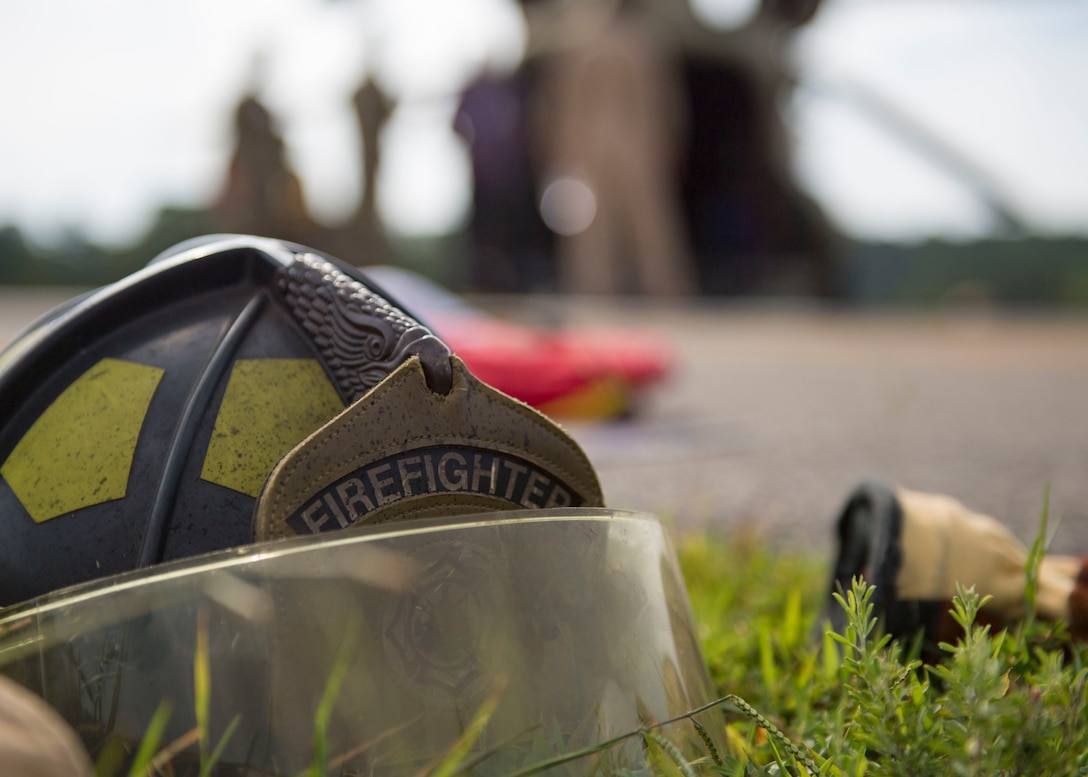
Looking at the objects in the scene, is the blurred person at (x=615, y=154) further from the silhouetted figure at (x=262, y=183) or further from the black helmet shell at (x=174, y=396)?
the black helmet shell at (x=174, y=396)

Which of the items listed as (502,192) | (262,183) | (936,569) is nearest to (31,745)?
(936,569)

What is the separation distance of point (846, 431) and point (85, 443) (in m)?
4.20

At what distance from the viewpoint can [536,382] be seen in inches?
175

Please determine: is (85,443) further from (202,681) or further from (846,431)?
(846,431)

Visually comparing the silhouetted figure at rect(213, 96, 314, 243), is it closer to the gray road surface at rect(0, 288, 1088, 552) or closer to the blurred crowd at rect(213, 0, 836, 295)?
the blurred crowd at rect(213, 0, 836, 295)

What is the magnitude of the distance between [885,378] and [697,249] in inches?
413

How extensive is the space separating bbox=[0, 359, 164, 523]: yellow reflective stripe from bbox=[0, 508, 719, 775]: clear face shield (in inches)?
6.8

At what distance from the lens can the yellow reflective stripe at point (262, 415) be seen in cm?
91

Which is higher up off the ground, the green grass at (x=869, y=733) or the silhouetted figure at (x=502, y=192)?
the silhouetted figure at (x=502, y=192)

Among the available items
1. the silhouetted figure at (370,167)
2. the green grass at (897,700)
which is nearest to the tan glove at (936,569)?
the green grass at (897,700)

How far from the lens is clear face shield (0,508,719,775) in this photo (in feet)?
2.34

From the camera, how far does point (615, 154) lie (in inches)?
578

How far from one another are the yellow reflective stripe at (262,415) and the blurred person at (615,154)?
13780 mm

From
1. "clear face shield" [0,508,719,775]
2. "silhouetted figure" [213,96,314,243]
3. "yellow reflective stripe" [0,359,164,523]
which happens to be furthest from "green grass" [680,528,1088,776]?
"silhouetted figure" [213,96,314,243]
